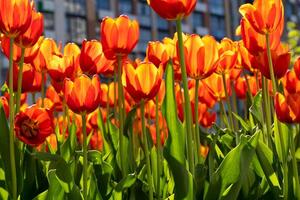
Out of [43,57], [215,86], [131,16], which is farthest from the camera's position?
[131,16]

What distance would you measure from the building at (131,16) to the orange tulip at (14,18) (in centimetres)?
2372

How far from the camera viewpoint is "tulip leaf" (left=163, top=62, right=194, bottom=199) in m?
1.42

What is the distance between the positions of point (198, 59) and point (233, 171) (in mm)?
387

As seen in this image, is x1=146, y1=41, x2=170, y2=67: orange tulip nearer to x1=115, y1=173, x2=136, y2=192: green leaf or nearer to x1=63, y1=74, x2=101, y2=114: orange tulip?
x1=63, y1=74, x2=101, y2=114: orange tulip

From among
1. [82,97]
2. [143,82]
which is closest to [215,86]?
A: [143,82]

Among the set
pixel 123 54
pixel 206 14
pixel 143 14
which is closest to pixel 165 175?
pixel 123 54

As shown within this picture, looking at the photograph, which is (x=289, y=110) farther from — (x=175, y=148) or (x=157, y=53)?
(x=157, y=53)

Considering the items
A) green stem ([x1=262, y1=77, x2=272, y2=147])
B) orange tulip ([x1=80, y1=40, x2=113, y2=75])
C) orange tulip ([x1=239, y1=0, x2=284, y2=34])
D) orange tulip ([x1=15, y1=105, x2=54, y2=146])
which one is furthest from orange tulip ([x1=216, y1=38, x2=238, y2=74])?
orange tulip ([x1=15, y1=105, x2=54, y2=146])

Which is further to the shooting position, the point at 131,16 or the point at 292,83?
the point at 131,16

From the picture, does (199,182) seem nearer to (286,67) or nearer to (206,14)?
(286,67)

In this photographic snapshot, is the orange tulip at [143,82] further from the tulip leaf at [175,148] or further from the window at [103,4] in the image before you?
the window at [103,4]

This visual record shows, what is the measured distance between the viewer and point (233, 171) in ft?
4.83

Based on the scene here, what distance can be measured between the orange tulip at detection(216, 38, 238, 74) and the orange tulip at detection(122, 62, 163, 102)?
1.35 ft

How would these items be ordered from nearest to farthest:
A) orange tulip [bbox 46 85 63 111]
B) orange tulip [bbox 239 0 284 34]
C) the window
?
orange tulip [bbox 239 0 284 34]
orange tulip [bbox 46 85 63 111]
the window
